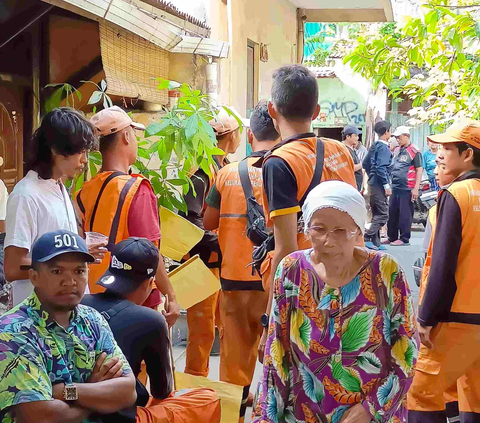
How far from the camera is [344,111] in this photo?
24.1m

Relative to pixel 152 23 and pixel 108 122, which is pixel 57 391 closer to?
pixel 108 122

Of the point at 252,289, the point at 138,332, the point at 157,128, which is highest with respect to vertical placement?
the point at 157,128

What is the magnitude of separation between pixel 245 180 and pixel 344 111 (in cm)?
1979

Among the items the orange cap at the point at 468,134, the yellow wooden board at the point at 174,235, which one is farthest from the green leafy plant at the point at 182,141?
the orange cap at the point at 468,134

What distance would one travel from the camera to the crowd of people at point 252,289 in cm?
265

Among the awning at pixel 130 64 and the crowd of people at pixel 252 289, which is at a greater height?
the awning at pixel 130 64

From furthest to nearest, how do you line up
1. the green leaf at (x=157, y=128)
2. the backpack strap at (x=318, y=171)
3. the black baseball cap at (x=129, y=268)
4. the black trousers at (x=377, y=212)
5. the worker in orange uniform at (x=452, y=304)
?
the black trousers at (x=377, y=212)
the green leaf at (x=157, y=128)
the worker in orange uniform at (x=452, y=304)
the backpack strap at (x=318, y=171)
the black baseball cap at (x=129, y=268)

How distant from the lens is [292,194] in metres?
3.56

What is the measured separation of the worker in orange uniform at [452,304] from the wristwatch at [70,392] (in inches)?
87.2

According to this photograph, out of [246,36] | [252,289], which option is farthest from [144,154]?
[246,36]

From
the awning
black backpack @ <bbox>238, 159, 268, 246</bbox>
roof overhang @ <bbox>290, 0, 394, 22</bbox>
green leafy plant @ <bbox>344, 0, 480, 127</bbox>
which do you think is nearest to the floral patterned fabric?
black backpack @ <bbox>238, 159, 268, 246</bbox>

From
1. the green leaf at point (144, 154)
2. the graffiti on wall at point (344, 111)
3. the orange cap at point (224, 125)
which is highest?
the graffiti on wall at point (344, 111)

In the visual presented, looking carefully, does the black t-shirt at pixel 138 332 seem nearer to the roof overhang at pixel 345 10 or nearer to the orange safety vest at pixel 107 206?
the orange safety vest at pixel 107 206

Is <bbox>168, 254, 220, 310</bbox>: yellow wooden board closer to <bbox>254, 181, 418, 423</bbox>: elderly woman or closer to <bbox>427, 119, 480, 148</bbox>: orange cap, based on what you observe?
<bbox>427, 119, 480, 148</bbox>: orange cap
